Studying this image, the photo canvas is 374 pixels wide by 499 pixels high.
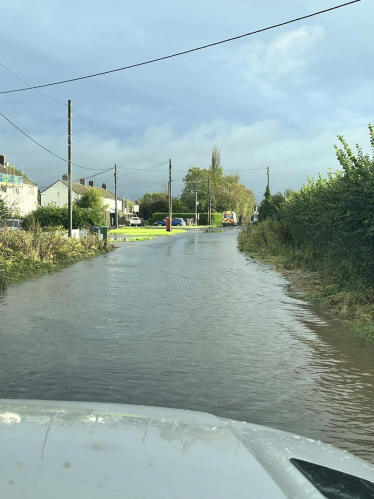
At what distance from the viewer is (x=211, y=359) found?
25.4 ft

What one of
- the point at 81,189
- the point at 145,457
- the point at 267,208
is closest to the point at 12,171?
the point at 81,189

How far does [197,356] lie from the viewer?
311 inches

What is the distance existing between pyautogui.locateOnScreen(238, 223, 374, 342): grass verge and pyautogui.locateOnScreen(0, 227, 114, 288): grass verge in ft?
25.7

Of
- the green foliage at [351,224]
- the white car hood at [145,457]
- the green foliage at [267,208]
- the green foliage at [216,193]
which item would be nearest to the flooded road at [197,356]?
the green foliage at [351,224]

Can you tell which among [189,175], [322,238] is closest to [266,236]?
[322,238]

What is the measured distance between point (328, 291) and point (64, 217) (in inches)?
1121

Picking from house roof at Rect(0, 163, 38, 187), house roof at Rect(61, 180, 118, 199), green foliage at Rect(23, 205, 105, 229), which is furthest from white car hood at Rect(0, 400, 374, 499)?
house roof at Rect(61, 180, 118, 199)

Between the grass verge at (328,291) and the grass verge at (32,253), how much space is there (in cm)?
783

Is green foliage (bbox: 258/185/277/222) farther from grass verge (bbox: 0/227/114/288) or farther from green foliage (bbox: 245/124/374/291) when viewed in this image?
green foliage (bbox: 245/124/374/291)

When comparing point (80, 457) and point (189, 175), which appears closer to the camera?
point (80, 457)

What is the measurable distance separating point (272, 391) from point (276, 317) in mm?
4907

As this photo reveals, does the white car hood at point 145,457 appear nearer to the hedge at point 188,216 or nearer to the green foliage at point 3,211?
the green foliage at point 3,211

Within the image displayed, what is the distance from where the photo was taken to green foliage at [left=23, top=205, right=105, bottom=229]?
37.3m

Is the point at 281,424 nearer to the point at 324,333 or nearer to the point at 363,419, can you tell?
the point at 363,419
